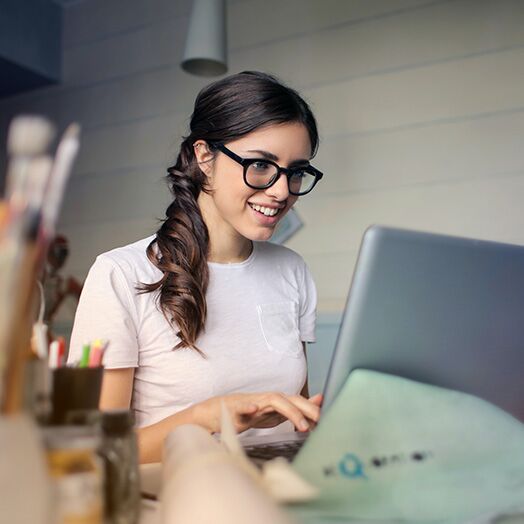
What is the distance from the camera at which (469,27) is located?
239 cm

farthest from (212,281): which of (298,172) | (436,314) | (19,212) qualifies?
(19,212)

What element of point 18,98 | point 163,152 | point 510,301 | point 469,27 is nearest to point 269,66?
point 163,152

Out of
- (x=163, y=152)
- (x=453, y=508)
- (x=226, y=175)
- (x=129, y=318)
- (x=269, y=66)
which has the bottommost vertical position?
(x=453, y=508)

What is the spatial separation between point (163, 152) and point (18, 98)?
1.08 metres

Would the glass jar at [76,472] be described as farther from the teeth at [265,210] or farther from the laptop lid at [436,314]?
the teeth at [265,210]

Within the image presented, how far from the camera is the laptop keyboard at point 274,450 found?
0.74 metres

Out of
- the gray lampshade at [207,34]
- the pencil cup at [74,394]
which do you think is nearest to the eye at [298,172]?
the pencil cup at [74,394]

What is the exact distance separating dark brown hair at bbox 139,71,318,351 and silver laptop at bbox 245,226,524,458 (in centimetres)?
65

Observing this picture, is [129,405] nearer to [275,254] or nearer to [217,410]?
[217,410]

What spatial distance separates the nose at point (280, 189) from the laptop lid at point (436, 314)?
0.63 metres

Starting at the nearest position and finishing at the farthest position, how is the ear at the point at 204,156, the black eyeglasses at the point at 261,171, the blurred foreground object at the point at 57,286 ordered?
the black eyeglasses at the point at 261,171, the ear at the point at 204,156, the blurred foreground object at the point at 57,286

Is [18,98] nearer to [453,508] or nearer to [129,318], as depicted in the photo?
[129,318]

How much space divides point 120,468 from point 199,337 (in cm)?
84

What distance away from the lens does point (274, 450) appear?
31.6 inches
